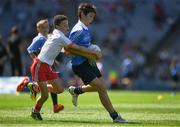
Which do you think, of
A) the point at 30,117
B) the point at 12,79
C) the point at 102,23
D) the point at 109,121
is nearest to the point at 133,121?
the point at 109,121

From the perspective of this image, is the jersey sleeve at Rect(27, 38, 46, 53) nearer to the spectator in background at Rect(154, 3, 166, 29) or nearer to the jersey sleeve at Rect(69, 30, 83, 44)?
the jersey sleeve at Rect(69, 30, 83, 44)

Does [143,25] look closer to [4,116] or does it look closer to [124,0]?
[124,0]

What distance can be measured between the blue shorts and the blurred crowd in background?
92.8 feet

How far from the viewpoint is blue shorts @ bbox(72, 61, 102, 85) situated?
13430 mm

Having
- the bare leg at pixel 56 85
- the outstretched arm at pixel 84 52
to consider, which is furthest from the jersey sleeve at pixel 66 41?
the bare leg at pixel 56 85

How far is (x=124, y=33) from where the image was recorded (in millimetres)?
45125

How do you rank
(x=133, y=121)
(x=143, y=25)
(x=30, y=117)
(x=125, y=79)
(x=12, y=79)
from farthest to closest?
(x=143, y=25), (x=125, y=79), (x=12, y=79), (x=30, y=117), (x=133, y=121)

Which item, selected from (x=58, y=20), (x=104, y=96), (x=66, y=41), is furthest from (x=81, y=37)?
(x=104, y=96)

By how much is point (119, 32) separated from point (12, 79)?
16428mm

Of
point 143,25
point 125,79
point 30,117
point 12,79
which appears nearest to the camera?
point 30,117

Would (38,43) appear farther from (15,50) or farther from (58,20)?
(15,50)

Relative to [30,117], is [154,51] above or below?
above

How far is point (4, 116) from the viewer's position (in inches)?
582

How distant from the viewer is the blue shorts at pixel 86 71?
13.4 m
